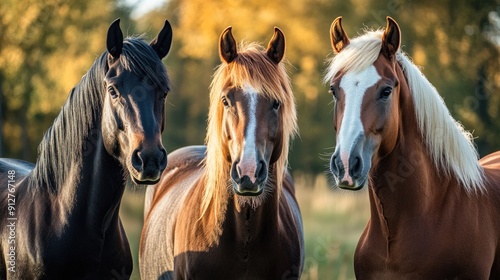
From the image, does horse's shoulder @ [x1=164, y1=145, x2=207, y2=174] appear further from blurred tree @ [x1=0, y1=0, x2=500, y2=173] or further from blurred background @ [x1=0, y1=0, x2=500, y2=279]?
blurred tree @ [x1=0, y1=0, x2=500, y2=173]

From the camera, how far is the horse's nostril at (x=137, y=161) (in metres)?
4.67

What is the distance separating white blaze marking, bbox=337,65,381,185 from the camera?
4664mm

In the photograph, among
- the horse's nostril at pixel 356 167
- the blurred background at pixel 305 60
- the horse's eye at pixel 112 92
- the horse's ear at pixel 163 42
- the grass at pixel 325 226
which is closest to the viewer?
the horse's nostril at pixel 356 167

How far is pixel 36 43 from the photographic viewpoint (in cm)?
1664

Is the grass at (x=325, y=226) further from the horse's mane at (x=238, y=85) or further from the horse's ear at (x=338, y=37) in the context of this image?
the horse's ear at (x=338, y=37)

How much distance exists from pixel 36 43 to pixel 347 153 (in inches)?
520

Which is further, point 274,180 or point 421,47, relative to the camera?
point 421,47

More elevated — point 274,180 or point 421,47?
point 421,47

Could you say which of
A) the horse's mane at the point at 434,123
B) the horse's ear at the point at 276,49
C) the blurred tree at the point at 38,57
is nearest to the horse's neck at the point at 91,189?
the horse's ear at the point at 276,49

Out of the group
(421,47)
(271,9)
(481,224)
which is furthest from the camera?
(271,9)

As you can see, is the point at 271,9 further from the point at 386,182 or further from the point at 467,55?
the point at 386,182

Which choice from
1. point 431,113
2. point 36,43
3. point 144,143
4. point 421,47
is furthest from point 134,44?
point 421,47

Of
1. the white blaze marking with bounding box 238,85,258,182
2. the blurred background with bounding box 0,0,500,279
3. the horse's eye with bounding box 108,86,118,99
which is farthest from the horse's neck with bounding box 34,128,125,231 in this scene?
the blurred background with bounding box 0,0,500,279

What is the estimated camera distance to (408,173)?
16.4 ft
